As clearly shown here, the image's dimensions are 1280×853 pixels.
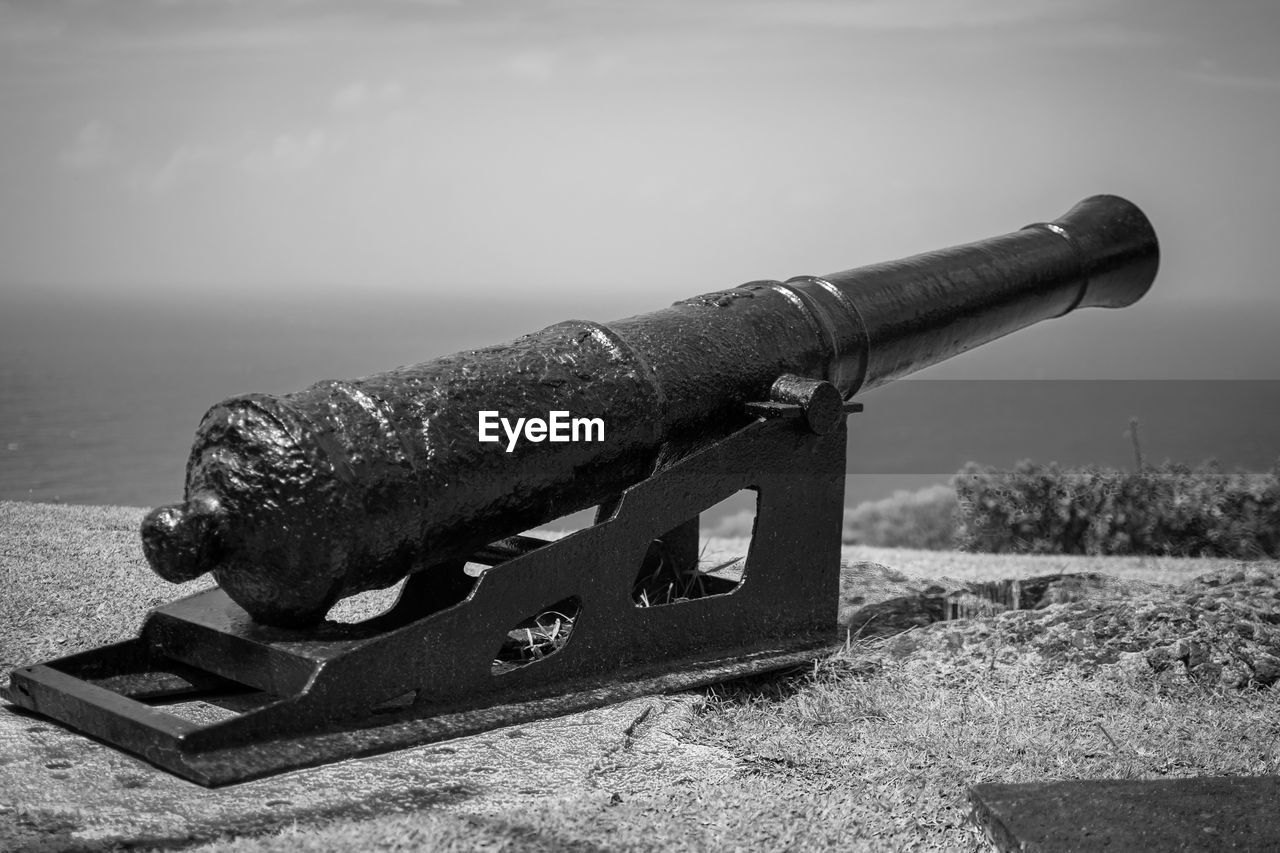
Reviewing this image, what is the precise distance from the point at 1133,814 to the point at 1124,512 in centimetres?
726

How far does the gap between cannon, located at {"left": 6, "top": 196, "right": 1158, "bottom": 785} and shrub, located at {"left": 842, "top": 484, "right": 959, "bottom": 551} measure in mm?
6715

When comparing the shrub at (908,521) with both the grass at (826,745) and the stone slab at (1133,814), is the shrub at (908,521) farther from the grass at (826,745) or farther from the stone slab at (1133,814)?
the stone slab at (1133,814)

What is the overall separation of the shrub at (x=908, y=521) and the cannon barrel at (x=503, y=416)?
615 centimetres

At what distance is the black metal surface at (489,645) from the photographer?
3.61m

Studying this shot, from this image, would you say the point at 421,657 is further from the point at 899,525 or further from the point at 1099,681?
the point at 899,525

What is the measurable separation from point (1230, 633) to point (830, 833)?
2412mm

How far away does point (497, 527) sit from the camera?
4168 mm

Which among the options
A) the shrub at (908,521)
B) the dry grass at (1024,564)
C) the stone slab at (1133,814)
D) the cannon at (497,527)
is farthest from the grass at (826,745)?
the shrub at (908,521)

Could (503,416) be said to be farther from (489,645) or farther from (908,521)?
(908,521)

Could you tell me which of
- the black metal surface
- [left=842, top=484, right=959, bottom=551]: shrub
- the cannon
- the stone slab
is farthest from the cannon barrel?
[left=842, top=484, right=959, bottom=551]: shrub

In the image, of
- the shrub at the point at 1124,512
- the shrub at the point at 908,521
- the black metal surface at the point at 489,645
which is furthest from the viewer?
the shrub at the point at 908,521

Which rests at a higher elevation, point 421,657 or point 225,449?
point 225,449

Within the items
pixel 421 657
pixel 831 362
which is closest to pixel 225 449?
pixel 421 657

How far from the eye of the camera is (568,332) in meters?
4.49
